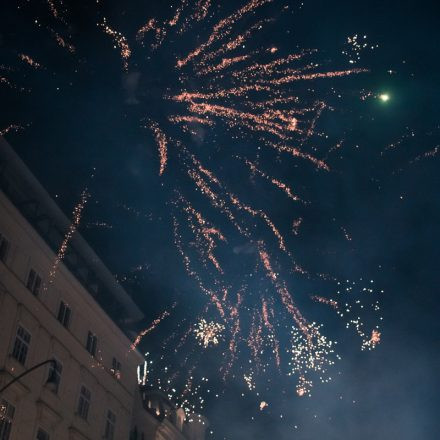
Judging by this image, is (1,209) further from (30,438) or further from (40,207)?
(30,438)

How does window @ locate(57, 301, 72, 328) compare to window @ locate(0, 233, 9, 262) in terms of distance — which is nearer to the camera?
window @ locate(0, 233, 9, 262)

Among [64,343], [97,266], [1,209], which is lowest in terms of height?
[64,343]

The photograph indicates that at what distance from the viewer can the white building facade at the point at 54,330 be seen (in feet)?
76.9

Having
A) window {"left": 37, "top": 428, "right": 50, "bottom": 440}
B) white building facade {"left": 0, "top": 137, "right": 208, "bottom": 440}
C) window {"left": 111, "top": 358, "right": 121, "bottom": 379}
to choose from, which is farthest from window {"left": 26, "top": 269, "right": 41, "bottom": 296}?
window {"left": 111, "top": 358, "right": 121, "bottom": 379}

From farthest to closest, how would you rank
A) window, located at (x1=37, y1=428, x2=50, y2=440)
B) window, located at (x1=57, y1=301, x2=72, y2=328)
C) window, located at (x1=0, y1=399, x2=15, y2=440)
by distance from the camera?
window, located at (x1=57, y1=301, x2=72, y2=328) < window, located at (x1=37, y1=428, x2=50, y2=440) < window, located at (x1=0, y1=399, x2=15, y2=440)

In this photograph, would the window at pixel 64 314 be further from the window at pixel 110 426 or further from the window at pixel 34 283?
the window at pixel 110 426

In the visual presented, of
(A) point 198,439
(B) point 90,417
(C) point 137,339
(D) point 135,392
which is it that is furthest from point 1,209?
(A) point 198,439

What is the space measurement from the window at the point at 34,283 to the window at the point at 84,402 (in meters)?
5.52

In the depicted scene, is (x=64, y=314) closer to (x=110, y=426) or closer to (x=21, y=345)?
(x=21, y=345)

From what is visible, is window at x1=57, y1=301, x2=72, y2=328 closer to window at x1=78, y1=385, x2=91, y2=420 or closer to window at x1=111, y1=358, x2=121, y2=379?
window at x1=78, y1=385, x2=91, y2=420

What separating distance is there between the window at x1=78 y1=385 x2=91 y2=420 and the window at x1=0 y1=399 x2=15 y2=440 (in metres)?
5.71

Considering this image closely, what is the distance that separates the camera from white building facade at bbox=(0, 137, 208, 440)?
76.9ft

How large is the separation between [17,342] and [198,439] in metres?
25.9

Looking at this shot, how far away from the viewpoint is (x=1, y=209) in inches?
942
